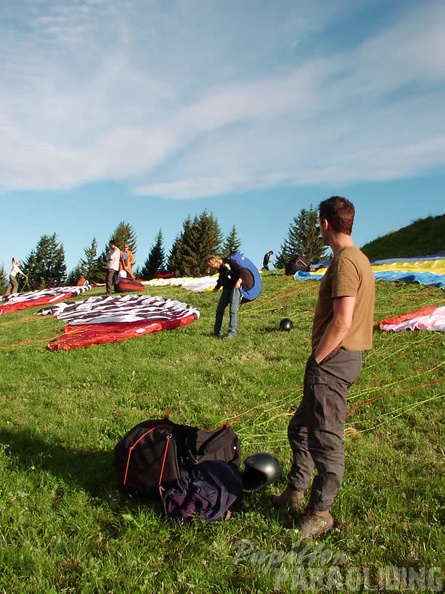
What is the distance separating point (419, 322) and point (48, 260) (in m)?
83.0

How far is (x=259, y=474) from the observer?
3.98m

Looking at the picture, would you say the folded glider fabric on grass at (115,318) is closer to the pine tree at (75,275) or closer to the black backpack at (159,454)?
the black backpack at (159,454)

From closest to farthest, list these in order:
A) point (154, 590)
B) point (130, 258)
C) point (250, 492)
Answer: point (154, 590) < point (250, 492) < point (130, 258)

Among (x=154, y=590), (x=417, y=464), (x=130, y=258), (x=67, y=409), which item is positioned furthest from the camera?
(x=130, y=258)

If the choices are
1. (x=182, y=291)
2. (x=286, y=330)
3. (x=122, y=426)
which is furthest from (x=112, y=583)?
(x=182, y=291)

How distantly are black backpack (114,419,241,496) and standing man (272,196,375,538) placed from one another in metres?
0.97

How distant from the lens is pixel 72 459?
4.57m

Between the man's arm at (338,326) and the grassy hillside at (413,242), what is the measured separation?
21729mm

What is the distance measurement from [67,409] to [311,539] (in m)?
3.58

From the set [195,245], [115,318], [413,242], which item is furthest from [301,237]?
[115,318]

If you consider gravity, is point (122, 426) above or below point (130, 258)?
Result: below

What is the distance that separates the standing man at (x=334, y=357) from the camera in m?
3.32

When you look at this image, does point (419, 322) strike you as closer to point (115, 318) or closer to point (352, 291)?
point (352, 291)

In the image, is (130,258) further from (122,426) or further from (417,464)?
(417,464)
